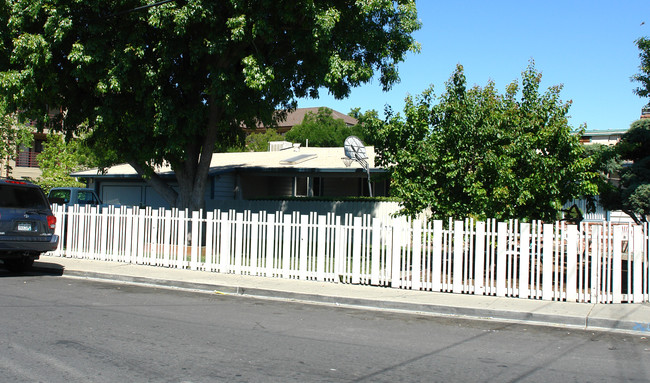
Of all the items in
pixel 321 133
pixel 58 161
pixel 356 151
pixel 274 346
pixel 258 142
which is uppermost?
pixel 321 133

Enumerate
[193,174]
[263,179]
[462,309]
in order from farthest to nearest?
[263,179], [193,174], [462,309]

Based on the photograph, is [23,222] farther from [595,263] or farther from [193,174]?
[595,263]

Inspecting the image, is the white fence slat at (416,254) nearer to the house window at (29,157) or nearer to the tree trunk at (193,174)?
the tree trunk at (193,174)

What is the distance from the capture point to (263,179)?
2719cm

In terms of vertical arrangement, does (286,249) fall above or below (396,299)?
above

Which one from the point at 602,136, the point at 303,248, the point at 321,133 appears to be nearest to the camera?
the point at 303,248

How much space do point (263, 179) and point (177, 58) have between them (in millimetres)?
11034

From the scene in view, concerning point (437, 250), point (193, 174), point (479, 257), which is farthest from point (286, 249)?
point (193, 174)

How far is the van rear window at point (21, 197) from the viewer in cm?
1180

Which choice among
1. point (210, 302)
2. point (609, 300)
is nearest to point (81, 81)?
point (210, 302)

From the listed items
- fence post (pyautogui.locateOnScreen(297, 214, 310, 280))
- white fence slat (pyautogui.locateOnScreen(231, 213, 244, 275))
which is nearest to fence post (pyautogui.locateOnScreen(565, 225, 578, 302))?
fence post (pyautogui.locateOnScreen(297, 214, 310, 280))

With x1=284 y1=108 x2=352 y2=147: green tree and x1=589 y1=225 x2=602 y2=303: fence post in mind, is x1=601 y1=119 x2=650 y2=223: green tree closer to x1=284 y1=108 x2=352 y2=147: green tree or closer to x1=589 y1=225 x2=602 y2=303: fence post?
x1=589 y1=225 x2=602 y2=303: fence post

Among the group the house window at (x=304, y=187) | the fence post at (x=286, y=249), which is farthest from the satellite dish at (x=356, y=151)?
the fence post at (x=286, y=249)

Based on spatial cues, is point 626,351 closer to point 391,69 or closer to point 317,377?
point 317,377
